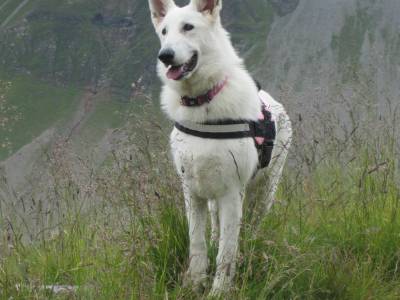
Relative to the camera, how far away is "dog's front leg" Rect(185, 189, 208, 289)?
470 centimetres

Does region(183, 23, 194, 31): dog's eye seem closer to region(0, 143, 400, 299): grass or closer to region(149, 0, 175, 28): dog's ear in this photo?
region(149, 0, 175, 28): dog's ear

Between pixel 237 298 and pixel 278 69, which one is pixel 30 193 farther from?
pixel 278 69

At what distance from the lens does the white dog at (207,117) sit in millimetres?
4934

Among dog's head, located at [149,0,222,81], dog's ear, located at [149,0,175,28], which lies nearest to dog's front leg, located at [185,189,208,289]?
dog's head, located at [149,0,222,81]

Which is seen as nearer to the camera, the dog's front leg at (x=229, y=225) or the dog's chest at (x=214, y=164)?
the dog's front leg at (x=229, y=225)

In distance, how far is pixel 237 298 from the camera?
Answer: 3.86 meters

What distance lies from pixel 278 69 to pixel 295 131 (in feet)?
649

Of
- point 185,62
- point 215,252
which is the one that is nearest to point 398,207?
point 215,252

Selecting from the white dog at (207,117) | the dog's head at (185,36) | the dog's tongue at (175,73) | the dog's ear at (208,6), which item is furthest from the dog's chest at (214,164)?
the dog's ear at (208,6)

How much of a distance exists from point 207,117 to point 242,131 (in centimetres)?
34

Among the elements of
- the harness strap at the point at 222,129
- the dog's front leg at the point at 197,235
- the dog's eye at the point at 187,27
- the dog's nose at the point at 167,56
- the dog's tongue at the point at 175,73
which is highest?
the dog's eye at the point at 187,27

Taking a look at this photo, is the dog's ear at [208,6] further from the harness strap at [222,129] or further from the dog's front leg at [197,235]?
the dog's front leg at [197,235]

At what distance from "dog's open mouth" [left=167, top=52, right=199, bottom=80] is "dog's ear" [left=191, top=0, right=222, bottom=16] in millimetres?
519

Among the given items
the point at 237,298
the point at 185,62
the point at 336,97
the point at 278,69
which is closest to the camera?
the point at 237,298
